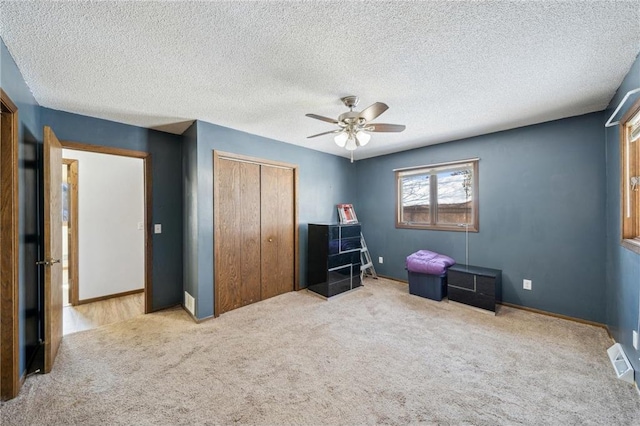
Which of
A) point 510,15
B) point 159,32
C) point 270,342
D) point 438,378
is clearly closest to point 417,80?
point 510,15

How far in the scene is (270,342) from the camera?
2514 millimetres

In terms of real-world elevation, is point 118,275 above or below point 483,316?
above

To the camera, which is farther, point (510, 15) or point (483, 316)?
point (483, 316)

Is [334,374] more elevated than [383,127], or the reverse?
[383,127]

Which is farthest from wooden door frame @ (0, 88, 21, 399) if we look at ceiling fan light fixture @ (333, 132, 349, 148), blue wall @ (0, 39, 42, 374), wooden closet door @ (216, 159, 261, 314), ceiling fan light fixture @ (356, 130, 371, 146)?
ceiling fan light fixture @ (356, 130, 371, 146)

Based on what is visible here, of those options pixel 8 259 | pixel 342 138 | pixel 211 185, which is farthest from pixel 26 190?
pixel 342 138

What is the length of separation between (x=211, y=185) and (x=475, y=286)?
350 centimetres

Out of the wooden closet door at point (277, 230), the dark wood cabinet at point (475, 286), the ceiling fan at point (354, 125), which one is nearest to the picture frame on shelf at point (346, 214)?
the wooden closet door at point (277, 230)

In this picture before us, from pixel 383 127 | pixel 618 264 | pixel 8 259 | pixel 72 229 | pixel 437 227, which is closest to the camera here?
pixel 8 259

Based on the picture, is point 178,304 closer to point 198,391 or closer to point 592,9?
point 198,391

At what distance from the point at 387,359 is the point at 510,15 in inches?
98.2

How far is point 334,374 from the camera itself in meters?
2.02

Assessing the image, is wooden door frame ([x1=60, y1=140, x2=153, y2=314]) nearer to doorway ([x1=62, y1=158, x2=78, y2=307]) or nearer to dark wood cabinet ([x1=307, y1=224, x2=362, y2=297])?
doorway ([x1=62, y1=158, x2=78, y2=307])

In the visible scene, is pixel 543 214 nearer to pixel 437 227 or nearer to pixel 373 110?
pixel 437 227
